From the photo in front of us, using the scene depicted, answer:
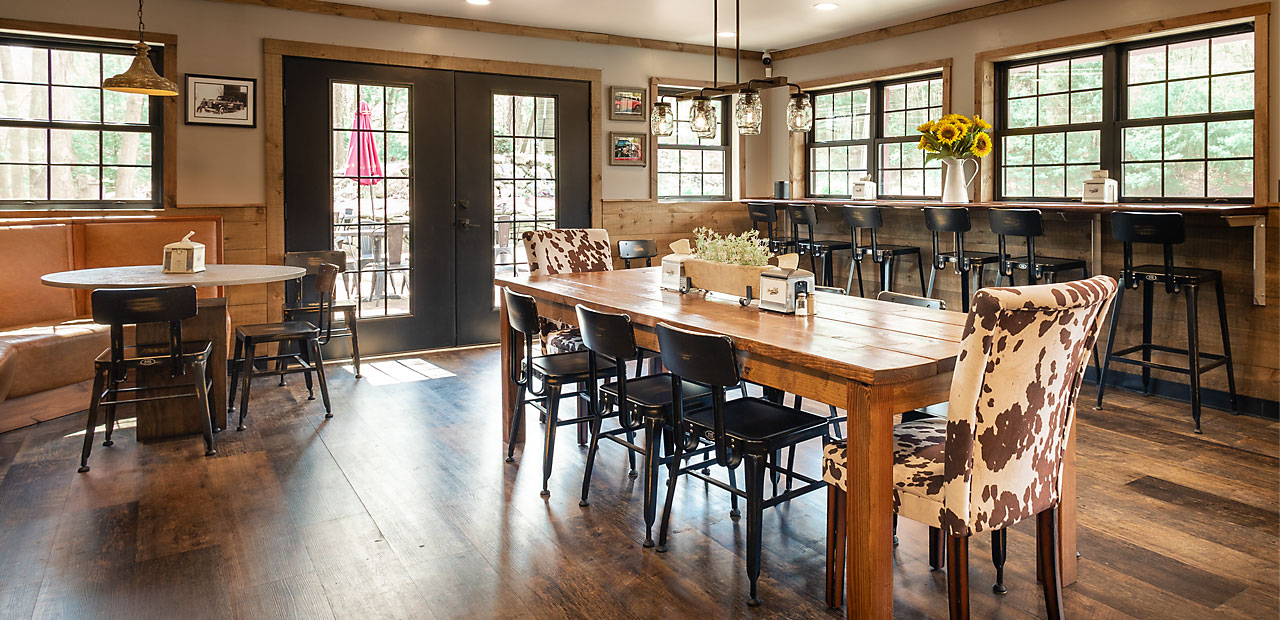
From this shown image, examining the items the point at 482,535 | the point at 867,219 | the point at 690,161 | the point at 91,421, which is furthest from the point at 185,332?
the point at 690,161

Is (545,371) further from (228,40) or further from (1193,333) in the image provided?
(228,40)

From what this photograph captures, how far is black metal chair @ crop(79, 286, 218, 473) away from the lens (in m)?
3.61

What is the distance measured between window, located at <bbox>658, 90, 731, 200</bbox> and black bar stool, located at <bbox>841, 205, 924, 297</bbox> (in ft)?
5.63

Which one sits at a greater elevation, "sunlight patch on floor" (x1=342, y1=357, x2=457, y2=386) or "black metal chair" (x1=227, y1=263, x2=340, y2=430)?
"black metal chair" (x1=227, y1=263, x2=340, y2=430)

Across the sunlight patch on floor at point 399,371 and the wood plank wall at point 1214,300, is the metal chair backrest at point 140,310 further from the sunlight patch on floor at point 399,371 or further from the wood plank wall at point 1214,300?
the wood plank wall at point 1214,300

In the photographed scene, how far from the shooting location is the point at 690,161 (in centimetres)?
780

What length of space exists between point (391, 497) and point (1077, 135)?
488 cm

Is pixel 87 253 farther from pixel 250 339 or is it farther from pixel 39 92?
pixel 250 339

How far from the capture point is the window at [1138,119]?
16.2ft

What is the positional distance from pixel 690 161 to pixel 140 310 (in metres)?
5.06

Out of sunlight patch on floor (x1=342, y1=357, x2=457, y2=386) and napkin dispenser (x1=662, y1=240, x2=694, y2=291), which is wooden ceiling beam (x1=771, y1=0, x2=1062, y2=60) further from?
sunlight patch on floor (x1=342, y1=357, x2=457, y2=386)

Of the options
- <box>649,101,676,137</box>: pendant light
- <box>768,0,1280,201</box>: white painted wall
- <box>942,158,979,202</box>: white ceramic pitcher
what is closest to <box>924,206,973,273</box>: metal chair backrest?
<box>942,158,979,202</box>: white ceramic pitcher

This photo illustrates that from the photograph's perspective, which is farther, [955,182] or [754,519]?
[955,182]

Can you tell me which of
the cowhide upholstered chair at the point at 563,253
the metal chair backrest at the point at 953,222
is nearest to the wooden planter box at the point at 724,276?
the cowhide upholstered chair at the point at 563,253
